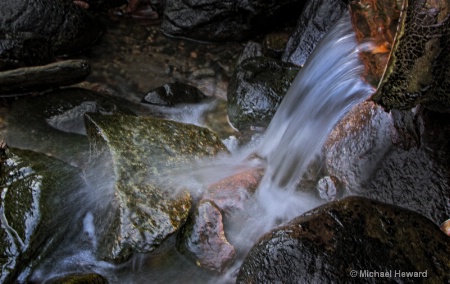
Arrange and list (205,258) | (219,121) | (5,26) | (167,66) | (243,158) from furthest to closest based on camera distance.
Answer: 1. (167,66)
2. (5,26)
3. (219,121)
4. (243,158)
5. (205,258)

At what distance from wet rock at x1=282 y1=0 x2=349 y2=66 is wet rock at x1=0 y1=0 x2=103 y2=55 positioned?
7.55 feet

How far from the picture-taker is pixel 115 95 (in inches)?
181

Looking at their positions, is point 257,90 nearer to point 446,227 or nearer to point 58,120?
point 58,120

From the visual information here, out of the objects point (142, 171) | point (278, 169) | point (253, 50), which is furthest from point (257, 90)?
point (142, 171)

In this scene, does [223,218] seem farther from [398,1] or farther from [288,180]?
[398,1]

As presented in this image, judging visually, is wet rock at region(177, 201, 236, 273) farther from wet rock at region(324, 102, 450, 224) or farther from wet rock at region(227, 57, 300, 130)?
wet rock at region(227, 57, 300, 130)

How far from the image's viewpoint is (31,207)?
3061mm

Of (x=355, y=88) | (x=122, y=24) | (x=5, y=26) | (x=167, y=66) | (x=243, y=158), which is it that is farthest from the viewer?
(x=122, y=24)

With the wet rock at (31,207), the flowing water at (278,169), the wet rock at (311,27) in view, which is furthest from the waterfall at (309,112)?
the wet rock at (31,207)

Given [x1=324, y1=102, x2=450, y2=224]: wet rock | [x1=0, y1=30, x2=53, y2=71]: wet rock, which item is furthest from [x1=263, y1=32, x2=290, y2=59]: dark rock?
[x1=0, y1=30, x2=53, y2=71]: wet rock

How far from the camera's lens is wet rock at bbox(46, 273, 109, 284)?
2771 millimetres

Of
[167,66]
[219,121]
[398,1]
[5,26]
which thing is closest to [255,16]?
[167,66]

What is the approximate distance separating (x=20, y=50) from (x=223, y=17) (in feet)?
7.34

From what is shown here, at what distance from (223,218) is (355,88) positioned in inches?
54.3
